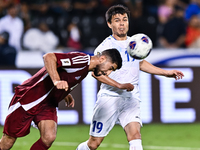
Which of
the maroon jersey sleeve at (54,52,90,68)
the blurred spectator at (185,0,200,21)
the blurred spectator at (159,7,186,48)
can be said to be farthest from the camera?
the blurred spectator at (185,0,200,21)

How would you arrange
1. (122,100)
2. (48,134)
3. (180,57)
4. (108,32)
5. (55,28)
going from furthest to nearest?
1. (55,28)
2. (108,32)
3. (180,57)
4. (122,100)
5. (48,134)

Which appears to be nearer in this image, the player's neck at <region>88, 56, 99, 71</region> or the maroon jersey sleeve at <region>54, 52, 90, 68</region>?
the maroon jersey sleeve at <region>54, 52, 90, 68</region>

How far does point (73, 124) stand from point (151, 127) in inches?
66.4

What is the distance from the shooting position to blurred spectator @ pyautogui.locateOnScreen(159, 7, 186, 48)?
436 inches

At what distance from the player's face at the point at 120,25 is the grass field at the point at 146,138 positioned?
2297 millimetres

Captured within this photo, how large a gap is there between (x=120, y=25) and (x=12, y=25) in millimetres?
5567

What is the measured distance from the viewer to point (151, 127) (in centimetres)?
908

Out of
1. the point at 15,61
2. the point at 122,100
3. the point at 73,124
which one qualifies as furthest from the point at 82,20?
the point at 122,100

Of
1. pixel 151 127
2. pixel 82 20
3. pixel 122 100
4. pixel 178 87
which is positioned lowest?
pixel 151 127

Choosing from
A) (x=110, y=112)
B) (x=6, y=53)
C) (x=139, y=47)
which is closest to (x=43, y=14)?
(x=6, y=53)

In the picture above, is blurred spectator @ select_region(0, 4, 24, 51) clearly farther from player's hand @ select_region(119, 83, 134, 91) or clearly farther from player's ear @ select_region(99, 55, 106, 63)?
player's ear @ select_region(99, 55, 106, 63)

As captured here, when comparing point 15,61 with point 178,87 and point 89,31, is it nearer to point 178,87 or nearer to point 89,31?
point 89,31

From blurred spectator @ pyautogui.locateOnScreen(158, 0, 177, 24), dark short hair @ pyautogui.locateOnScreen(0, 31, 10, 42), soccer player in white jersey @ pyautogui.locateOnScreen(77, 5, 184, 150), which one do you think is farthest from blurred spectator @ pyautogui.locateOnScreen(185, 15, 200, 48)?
soccer player in white jersey @ pyautogui.locateOnScreen(77, 5, 184, 150)

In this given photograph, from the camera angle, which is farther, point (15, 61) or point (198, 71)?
point (15, 61)
